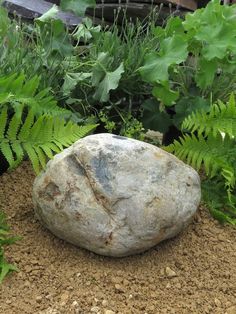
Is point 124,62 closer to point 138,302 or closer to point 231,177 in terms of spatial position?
point 231,177

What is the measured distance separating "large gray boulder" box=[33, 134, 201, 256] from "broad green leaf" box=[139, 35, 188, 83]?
2.16 ft

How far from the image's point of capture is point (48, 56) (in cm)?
318

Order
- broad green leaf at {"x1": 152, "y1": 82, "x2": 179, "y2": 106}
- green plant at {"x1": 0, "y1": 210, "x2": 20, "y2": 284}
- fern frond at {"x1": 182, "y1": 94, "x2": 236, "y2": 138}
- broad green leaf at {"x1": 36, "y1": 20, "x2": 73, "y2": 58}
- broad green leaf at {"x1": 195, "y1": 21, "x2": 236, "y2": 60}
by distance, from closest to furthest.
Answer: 1. green plant at {"x1": 0, "y1": 210, "x2": 20, "y2": 284}
2. fern frond at {"x1": 182, "y1": 94, "x2": 236, "y2": 138}
3. broad green leaf at {"x1": 195, "y1": 21, "x2": 236, "y2": 60}
4. broad green leaf at {"x1": 152, "y1": 82, "x2": 179, "y2": 106}
5. broad green leaf at {"x1": 36, "y1": 20, "x2": 73, "y2": 58}

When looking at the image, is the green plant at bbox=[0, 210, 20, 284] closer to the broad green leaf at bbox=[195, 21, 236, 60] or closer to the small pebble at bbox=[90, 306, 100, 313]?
the small pebble at bbox=[90, 306, 100, 313]

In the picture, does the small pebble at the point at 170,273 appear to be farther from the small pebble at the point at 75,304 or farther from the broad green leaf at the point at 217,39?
the broad green leaf at the point at 217,39

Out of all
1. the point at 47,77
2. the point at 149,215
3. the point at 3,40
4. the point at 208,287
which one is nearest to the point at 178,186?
the point at 149,215

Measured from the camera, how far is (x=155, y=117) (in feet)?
10.6

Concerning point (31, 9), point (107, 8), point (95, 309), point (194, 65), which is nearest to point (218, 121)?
point (194, 65)

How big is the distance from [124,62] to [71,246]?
1378 mm

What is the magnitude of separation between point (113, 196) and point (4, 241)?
1.69 feet

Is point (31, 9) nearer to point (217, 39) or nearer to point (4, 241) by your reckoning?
point (217, 39)

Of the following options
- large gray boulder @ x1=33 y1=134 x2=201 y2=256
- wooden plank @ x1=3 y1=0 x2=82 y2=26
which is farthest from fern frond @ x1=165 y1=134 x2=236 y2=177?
wooden plank @ x1=3 y1=0 x2=82 y2=26

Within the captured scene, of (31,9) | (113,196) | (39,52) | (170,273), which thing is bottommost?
(170,273)

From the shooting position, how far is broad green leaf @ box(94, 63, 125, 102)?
2.97 m
